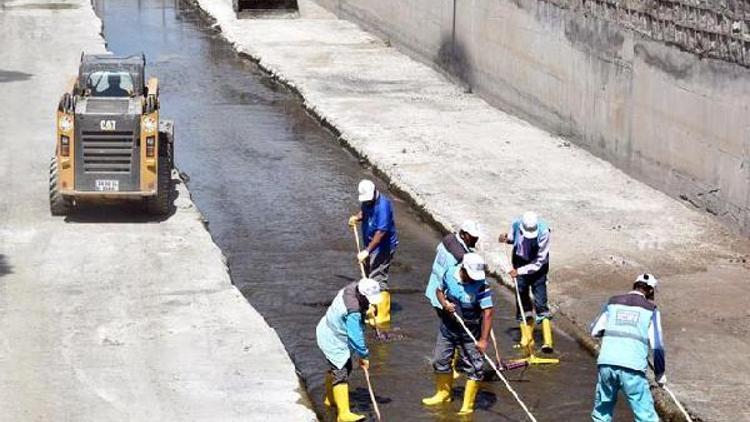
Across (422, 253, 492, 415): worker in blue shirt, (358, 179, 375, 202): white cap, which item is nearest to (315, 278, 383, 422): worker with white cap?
(422, 253, 492, 415): worker in blue shirt

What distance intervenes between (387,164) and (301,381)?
9.65m

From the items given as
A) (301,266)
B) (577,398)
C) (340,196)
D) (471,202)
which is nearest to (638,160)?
(471,202)

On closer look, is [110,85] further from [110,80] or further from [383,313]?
[383,313]

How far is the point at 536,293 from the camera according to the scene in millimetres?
15602

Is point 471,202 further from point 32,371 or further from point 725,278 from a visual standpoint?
point 32,371

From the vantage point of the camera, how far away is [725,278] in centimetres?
1797

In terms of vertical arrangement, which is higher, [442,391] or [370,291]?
[370,291]

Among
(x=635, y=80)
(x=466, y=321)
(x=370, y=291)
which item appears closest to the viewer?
(x=370, y=291)

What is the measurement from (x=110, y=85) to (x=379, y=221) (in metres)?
6.32

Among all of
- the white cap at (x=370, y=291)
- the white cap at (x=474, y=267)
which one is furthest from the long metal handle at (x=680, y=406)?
the white cap at (x=370, y=291)

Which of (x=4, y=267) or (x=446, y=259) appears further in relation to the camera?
(x=4, y=267)

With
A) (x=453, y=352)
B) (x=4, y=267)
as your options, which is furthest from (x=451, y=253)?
(x=4, y=267)

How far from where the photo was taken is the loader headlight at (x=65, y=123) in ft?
63.8

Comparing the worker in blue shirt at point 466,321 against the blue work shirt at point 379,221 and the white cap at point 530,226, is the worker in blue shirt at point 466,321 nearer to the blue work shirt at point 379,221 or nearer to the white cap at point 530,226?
the white cap at point 530,226
